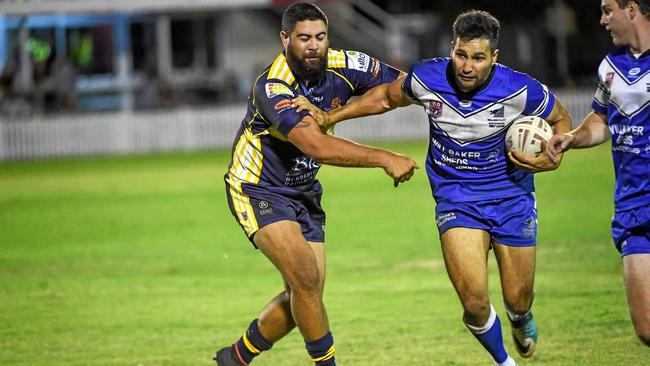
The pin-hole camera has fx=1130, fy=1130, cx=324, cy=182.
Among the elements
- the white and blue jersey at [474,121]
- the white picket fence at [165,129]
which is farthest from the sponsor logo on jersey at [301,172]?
the white picket fence at [165,129]

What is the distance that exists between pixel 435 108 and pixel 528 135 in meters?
0.68

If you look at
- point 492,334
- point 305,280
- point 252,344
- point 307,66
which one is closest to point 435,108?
point 307,66

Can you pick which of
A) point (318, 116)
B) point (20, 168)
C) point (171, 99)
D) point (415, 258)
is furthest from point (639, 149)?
point (171, 99)

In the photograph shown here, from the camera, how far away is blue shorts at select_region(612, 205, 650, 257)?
6965 millimetres

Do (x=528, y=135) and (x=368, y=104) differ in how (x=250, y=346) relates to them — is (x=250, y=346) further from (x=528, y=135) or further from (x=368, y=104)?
(x=528, y=135)

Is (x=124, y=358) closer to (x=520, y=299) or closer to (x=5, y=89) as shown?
(x=520, y=299)

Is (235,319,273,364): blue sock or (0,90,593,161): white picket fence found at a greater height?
(235,319,273,364): blue sock

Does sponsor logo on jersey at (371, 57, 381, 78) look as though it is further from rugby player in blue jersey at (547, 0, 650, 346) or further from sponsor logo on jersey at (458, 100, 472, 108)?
rugby player in blue jersey at (547, 0, 650, 346)

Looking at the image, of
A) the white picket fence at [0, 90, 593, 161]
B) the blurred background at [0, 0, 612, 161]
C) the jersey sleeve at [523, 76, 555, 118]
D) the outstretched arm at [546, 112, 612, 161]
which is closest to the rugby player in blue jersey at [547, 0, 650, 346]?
the outstretched arm at [546, 112, 612, 161]

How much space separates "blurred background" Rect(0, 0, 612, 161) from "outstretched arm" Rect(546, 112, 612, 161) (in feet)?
82.7

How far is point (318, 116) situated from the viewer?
25.7 ft

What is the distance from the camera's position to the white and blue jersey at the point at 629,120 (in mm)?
6945

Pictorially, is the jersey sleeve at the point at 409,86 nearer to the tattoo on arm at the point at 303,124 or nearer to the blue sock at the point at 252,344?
the tattoo on arm at the point at 303,124

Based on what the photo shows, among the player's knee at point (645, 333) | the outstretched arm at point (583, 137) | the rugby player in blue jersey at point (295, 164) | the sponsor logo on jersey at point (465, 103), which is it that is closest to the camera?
the player's knee at point (645, 333)
